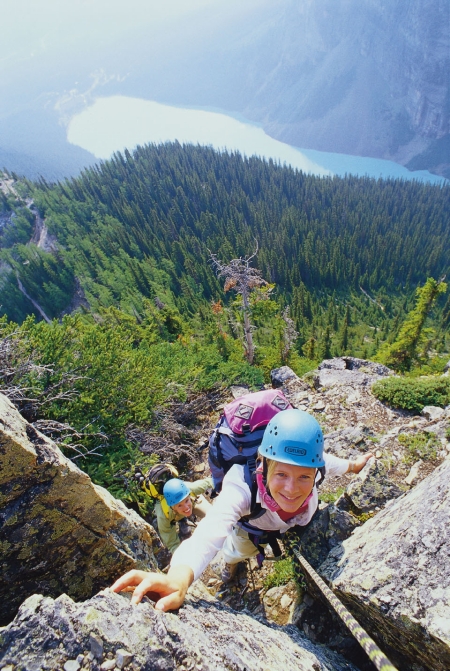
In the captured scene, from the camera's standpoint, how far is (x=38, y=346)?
9.30 metres

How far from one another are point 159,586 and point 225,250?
104022 millimetres

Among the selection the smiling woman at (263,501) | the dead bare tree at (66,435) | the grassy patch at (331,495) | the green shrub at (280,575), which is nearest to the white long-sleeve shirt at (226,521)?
the smiling woman at (263,501)

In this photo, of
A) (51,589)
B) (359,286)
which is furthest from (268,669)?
(359,286)

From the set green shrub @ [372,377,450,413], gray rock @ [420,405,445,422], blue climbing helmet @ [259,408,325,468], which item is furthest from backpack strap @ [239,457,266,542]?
green shrub @ [372,377,450,413]

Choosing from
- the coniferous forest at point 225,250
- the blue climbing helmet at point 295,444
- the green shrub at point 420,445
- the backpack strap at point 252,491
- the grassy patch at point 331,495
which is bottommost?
the coniferous forest at point 225,250

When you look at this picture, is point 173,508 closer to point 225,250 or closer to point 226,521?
point 226,521

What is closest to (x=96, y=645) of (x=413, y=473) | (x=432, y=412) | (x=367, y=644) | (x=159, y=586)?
(x=159, y=586)

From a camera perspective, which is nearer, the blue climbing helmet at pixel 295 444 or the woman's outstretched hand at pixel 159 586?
the woman's outstretched hand at pixel 159 586

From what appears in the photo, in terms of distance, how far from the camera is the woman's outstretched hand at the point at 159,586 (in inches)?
96.0

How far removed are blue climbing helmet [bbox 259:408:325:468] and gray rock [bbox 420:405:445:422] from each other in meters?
7.65

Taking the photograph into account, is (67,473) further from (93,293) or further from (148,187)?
(148,187)

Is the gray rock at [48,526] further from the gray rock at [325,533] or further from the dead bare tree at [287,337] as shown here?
the dead bare tree at [287,337]

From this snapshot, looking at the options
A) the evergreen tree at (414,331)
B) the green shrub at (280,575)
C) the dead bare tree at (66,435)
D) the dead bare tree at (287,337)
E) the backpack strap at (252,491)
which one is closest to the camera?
the backpack strap at (252,491)

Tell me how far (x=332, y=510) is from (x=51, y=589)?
3623 mm
